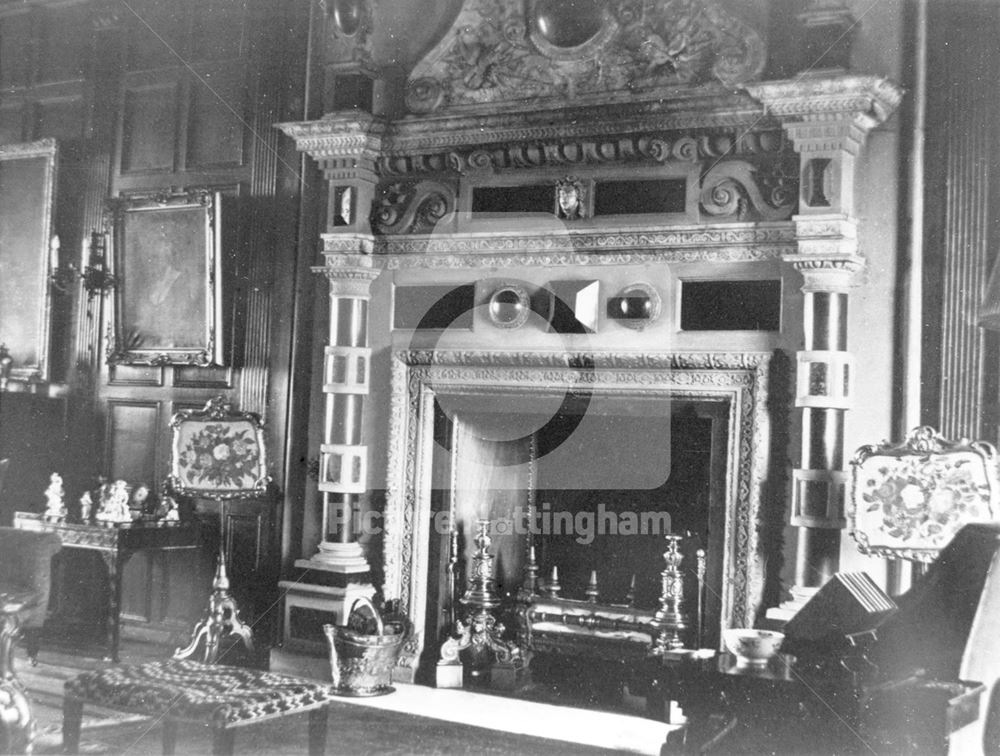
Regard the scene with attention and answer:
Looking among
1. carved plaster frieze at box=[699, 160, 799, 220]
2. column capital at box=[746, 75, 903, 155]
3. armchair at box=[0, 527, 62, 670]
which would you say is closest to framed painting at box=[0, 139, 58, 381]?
armchair at box=[0, 527, 62, 670]

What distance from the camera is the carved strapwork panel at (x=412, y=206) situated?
5.46m

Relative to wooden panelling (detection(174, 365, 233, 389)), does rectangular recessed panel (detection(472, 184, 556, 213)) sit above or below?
above

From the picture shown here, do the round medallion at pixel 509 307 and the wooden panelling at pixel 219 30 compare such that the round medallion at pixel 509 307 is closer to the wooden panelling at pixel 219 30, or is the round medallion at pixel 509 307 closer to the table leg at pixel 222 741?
the wooden panelling at pixel 219 30

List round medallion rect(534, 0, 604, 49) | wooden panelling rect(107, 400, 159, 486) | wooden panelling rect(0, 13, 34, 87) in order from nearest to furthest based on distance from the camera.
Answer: round medallion rect(534, 0, 604, 49), wooden panelling rect(107, 400, 159, 486), wooden panelling rect(0, 13, 34, 87)

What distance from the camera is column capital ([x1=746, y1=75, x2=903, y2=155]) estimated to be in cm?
440

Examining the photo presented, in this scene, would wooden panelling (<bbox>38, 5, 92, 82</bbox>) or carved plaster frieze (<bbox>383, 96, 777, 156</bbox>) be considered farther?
wooden panelling (<bbox>38, 5, 92, 82</bbox>)

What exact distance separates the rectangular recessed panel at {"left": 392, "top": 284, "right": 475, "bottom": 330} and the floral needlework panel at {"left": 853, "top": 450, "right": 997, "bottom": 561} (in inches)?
81.0

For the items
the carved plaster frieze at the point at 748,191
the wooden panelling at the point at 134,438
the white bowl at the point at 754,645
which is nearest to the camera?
the white bowl at the point at 754,645

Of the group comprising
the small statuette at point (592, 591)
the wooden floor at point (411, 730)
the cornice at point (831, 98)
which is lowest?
the wooden floor at point (411, 730)

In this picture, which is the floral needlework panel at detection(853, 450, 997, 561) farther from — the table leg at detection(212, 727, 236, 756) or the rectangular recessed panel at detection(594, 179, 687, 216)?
the table leg at detection(212, 727, 236, 756)

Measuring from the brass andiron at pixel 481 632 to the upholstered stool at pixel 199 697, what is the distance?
184 centimetres

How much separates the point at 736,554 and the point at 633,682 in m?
0.86

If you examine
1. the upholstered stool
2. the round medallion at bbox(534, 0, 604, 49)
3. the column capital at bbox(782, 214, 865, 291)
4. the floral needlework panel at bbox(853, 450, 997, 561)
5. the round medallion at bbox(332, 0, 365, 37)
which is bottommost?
the upholstered stool

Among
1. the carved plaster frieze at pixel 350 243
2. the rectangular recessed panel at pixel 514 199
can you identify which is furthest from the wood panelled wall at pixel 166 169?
the rectangular recessed panel at pixel 514 199
